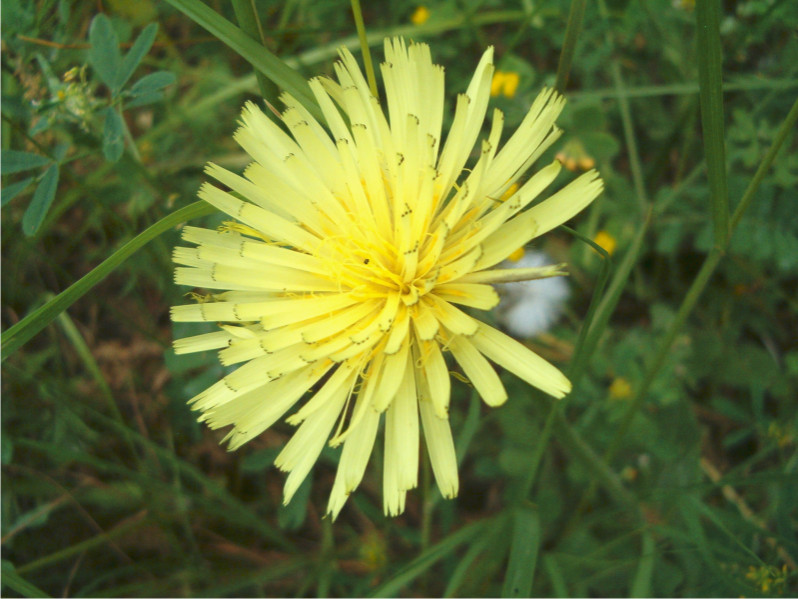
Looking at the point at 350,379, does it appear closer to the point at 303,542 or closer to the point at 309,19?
the point at 303,542

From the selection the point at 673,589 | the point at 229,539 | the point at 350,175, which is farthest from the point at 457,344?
the point at 229,539

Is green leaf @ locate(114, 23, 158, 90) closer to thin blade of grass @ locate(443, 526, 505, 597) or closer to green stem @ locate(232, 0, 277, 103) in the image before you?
green stem @ locate(232, 0, 277, 103)

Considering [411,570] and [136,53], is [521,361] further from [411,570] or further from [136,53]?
[136,53]

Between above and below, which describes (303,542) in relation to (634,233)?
below

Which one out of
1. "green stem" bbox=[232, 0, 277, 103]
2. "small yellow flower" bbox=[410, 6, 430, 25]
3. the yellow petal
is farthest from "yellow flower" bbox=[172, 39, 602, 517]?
"small yellow flower" bbox=[410, 6, 430, 25]

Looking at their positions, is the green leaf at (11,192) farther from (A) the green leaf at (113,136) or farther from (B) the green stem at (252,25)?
(B) the green stem at (252,25)

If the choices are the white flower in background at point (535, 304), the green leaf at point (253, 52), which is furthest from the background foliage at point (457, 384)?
the green leaf at point (253, 52)
